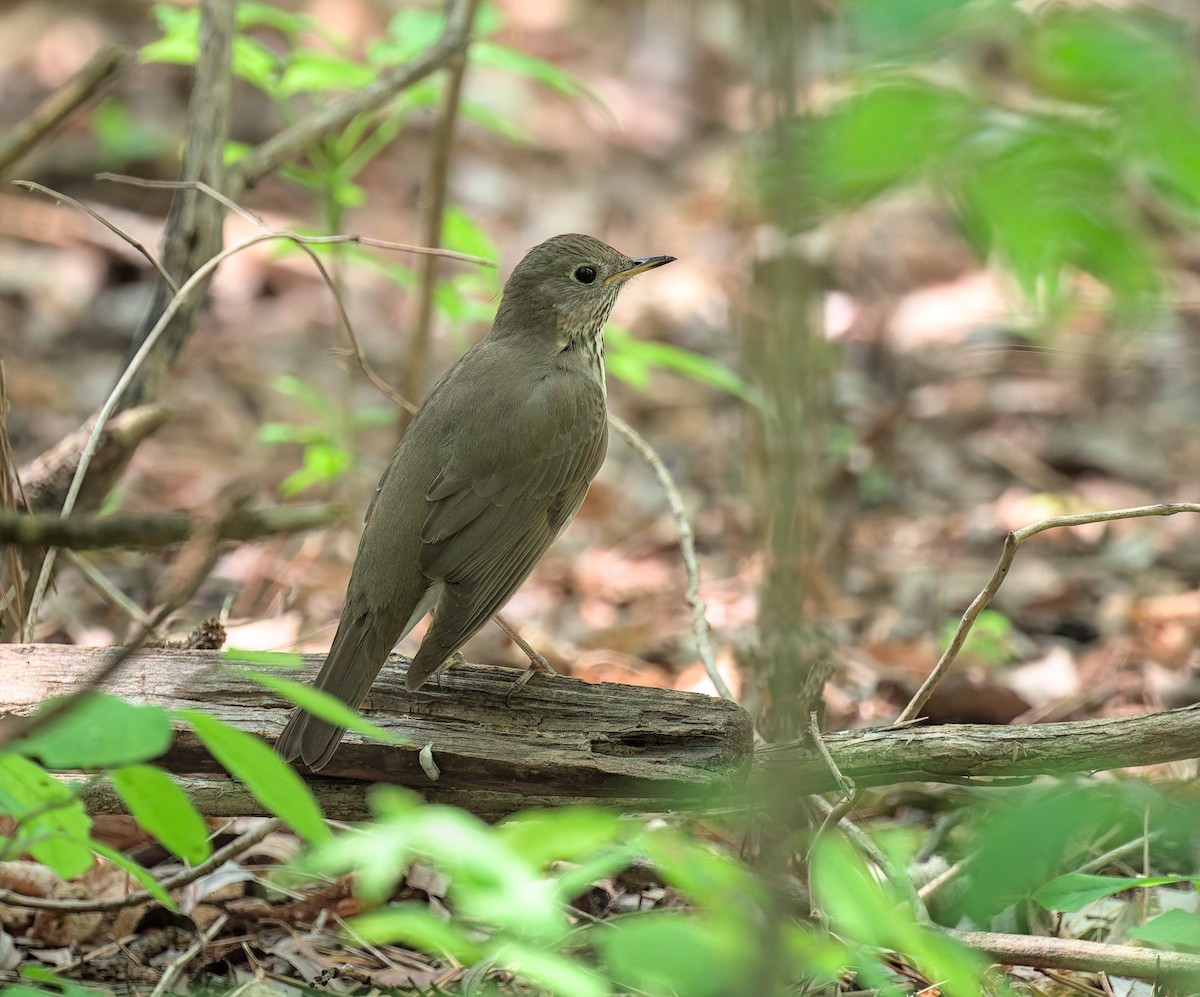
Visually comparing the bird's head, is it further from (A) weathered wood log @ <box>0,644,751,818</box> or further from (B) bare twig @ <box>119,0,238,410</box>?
(A) weathered wood log @ <box>0,644,751,818</box>

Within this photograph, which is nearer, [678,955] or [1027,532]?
[678,955]

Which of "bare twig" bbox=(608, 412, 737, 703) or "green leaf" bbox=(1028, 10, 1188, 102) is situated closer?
"green leaf" bbox=(1028, 10, 1188, 102)

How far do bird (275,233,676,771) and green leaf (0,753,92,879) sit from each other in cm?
93

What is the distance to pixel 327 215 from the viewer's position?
5.29 metres

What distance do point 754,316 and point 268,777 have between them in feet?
3.47

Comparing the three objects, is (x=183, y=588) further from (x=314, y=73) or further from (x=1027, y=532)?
(x=314, y=73)

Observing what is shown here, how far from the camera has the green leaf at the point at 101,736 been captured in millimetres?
1646

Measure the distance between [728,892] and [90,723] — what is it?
2.78ft

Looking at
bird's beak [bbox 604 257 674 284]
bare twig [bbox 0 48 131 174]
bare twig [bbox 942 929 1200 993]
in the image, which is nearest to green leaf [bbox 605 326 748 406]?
bird's beak [bbox 604 257 674 284]

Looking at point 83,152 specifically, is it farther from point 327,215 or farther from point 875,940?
point 875,940

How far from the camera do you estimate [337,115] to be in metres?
Result: 4.77

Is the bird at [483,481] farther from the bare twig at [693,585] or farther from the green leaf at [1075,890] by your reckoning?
the green leaf at [1075,890]

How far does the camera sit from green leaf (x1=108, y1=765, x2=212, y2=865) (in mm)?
1962

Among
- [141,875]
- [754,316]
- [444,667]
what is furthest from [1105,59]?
[444,667]
